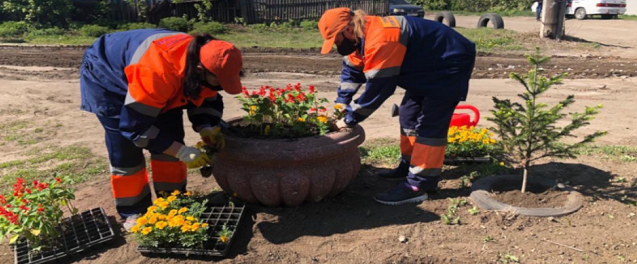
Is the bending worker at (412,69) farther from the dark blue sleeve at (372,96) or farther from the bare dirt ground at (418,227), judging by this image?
the bare dirt ground at (418,227)

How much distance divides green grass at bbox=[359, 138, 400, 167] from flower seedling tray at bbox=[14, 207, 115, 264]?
2591 mm

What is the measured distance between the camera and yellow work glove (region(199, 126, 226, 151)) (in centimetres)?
369

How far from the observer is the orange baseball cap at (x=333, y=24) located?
12.2 ft

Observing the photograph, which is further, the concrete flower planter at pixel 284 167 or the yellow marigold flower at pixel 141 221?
the concrete flower planter at pixel 284 167

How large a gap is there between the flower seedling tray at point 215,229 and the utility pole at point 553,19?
13.5 m

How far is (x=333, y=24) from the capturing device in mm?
3727

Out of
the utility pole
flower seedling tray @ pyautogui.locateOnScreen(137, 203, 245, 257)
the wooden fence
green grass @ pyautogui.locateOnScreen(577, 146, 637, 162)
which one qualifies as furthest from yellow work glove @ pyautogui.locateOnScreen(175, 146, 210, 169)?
the wooden fence

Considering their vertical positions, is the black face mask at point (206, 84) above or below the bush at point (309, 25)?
below

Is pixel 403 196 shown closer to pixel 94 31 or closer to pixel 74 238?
pixel 74 238

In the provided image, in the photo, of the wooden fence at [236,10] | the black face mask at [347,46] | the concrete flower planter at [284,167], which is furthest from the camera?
the wooden fence at [236,10]

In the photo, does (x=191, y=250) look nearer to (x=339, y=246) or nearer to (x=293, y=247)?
(x=293, y=247)

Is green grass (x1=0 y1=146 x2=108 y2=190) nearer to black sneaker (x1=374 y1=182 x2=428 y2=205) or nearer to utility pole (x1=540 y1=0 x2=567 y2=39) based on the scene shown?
black sneaker (x1=374 y1=182 x2=428 y2=205)

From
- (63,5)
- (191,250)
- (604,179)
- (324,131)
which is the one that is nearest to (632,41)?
(604,179)

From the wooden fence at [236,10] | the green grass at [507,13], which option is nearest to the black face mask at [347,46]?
the wooden fence at [236,10]
